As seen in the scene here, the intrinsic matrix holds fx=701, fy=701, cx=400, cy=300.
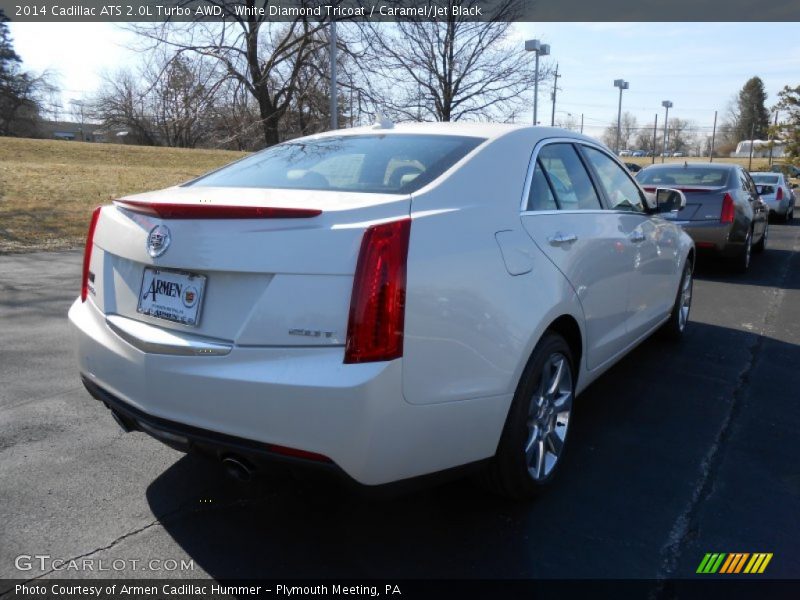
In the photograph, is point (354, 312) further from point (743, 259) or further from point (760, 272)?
point (760, 272)

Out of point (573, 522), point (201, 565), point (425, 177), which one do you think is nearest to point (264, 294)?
point (425, 177)

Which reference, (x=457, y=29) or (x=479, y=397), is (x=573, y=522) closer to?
(x=479, y=397)

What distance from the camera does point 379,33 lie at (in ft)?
66.0

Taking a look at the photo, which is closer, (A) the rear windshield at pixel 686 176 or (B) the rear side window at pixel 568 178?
(B) the rear side window at pixel 568 178

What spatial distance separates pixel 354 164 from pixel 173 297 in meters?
1.12

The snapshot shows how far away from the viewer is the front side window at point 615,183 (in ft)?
14.0

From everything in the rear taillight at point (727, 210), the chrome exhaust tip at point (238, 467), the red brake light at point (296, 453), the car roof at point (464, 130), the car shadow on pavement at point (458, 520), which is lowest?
the car shadow on pavement at point (458, 520)

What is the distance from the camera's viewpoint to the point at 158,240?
265 centimetres

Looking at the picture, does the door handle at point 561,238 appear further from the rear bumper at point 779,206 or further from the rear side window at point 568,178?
the rear bumper at point 779,206

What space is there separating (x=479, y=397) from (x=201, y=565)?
1.23m

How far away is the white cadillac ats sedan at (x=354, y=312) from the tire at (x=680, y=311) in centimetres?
263

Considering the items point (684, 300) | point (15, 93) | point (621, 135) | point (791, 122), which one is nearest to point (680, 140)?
point (621, 135)

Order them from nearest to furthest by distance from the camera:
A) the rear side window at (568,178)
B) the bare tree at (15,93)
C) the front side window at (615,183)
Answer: the rear side window at (568,178)
the front side window at (615,183)
the bare tree at (15,93)

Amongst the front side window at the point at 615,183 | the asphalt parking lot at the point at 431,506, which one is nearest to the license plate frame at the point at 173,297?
the asphalt parking lot at the point at 431,506
